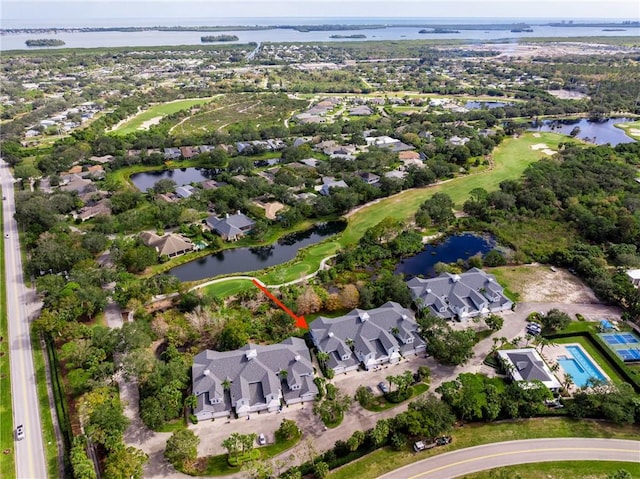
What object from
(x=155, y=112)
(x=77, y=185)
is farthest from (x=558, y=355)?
(x=155, y=112)

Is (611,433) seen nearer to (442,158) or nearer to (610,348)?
(610,348)

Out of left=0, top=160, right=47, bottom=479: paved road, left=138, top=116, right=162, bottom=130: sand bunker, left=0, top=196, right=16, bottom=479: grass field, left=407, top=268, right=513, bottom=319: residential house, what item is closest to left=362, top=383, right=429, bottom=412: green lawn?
left=407, top=268, right=513, bottom=319: residential house

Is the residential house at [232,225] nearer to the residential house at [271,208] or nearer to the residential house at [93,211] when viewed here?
the residential house at [271,208]

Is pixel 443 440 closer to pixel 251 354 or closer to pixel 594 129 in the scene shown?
pixel 251 354

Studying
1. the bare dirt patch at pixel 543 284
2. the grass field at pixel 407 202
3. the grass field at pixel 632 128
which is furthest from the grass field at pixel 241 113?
the grass field at pixel 632 128

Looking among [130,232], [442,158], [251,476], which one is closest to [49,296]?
[130,232]

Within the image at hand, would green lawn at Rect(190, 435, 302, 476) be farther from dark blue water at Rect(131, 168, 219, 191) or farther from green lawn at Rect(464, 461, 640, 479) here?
dark blue water at Rect(131, 168, 219, 191)
